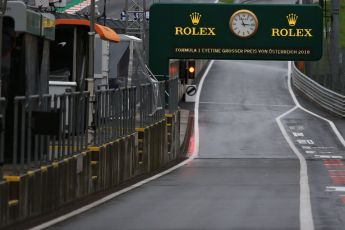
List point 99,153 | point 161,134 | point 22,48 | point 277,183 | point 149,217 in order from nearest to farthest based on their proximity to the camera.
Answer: point 149,217 < point 22,48 < point 99,153 < point 277,183 < point 161,134

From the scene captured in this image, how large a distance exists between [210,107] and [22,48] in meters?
37.0

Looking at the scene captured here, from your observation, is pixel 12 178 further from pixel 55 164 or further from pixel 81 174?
pixel 81 174

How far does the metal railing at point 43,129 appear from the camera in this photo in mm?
13375

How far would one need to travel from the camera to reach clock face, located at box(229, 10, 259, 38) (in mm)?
40781

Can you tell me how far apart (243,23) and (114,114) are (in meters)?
20.4

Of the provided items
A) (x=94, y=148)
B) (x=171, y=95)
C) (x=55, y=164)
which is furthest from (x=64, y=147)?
(x=171, y=95)

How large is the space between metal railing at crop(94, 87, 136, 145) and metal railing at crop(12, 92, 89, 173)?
2220 mm

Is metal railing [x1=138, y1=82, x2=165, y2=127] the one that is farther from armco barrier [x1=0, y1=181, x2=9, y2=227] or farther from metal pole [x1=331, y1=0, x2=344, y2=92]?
metal pole [x1=331, y1=0, x2=344, y2=92]

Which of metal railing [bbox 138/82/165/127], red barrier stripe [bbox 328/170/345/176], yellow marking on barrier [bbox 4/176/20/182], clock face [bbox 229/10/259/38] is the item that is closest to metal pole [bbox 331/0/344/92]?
clock face [bbox 229/10/259/38]

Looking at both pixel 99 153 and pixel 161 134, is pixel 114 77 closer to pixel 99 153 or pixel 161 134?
pixel 161 134

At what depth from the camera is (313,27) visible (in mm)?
40656

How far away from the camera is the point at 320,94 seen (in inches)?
2132

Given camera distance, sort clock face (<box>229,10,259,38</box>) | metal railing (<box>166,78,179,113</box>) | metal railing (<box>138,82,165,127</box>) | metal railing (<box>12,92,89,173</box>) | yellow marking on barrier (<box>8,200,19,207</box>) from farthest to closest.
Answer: clock face (<box>229,10,259,38</box>) < metal railing (<box>166,78,179,113</box>) < metal railing (<box>138,82,165,127</box>) < metal railing (<box>12,92,89,173</box>) < yellow marking on barrier (<box>8,200,19,207</box>)

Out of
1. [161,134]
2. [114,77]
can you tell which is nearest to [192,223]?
[161,134]
